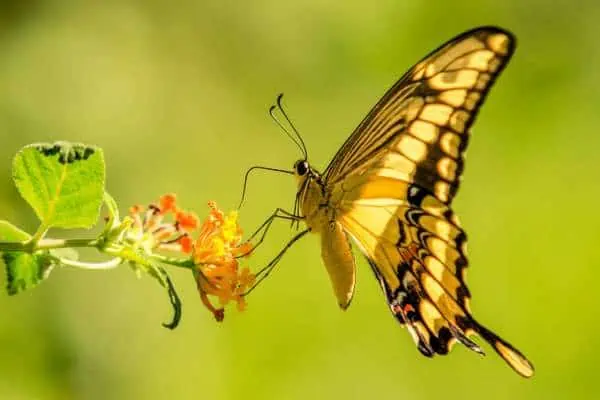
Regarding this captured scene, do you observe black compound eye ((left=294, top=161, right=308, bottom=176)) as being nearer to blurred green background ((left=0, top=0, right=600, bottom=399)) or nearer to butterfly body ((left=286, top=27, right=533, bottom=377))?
butterfly body ((left=286, top=27, right=533, bottom=377))

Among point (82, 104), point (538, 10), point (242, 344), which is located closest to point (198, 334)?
point (242, 344)

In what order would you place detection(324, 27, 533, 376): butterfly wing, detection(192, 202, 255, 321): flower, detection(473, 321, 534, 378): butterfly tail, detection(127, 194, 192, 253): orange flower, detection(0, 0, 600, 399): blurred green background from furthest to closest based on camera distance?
detection(0, 0, 600, 399): blurred green background < detection(324, 27, 533, 376): butterfly wing < detection(473, 321, 534, 378): butterfly tail < detection(192, 202, 255, 321): flower < detection(127, 194, 192, 253): orange flower

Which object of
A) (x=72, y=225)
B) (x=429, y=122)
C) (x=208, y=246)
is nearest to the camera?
(x=72, y=225)

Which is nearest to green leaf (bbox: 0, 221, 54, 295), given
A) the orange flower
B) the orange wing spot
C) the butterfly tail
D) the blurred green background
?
the orange flower

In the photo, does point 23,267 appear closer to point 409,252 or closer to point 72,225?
point 72,225

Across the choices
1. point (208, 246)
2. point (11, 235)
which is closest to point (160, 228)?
point (208, 246)

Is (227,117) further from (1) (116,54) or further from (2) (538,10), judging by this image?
(2) (538,10)
